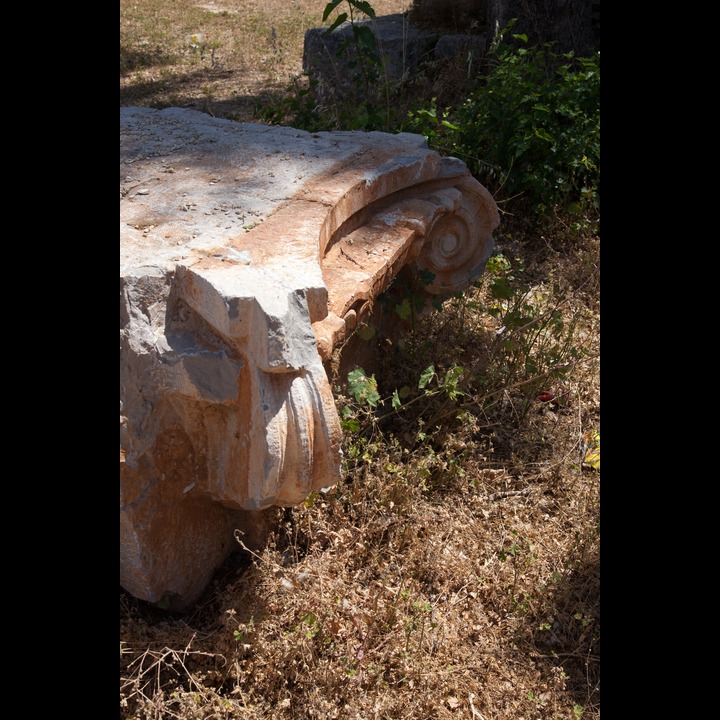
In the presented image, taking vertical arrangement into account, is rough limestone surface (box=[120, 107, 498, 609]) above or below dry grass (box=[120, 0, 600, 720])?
above

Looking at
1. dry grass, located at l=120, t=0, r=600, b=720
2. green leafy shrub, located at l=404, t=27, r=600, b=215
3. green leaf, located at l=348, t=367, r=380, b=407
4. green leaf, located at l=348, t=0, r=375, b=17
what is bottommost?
dry grass, located at l=120, t=0, r=600, b=720

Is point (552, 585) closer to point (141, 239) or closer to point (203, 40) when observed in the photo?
point (141, 239)

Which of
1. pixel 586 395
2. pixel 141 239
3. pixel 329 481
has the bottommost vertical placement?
pixel 586 395

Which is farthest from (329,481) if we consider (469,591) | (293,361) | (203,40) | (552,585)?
(203,40)

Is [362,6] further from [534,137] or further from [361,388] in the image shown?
[361,388]

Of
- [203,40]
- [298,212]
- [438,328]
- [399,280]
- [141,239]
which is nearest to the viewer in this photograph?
[141,239]

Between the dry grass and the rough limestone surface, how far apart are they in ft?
0.69

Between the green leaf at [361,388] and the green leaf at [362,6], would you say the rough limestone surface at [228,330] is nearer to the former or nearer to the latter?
the green leaf at [361,388]

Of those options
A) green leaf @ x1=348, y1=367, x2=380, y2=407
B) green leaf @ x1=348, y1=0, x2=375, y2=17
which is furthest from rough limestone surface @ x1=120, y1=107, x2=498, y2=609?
green leaf @ x1=348, y1=0, x2=375, y2=17

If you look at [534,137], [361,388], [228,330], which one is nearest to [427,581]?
[361,388]

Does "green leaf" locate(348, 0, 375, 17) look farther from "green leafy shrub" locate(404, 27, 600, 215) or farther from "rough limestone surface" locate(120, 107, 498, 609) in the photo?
"rough limestone surface" locate(120, 107, 498, 609)

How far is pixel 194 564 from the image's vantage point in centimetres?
242

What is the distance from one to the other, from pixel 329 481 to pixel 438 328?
156cm

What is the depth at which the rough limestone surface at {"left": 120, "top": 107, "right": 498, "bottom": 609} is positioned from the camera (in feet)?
Answer: 6.81
